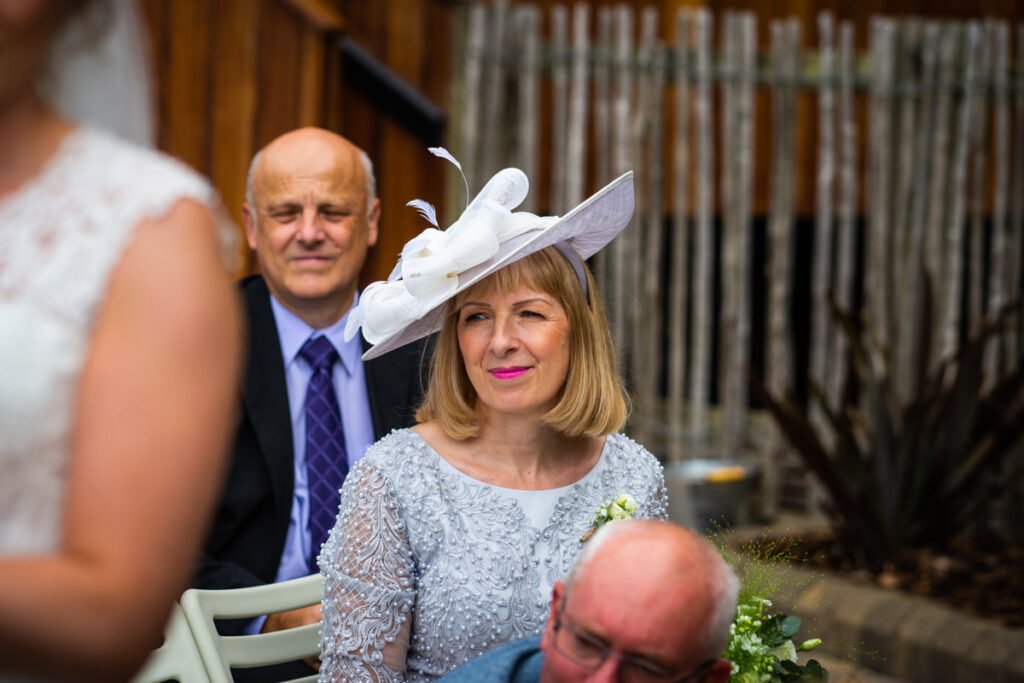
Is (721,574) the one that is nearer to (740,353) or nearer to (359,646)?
(359,646)

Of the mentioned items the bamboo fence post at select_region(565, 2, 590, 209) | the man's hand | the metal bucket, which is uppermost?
the bamboo fence post at select_region(565, 2, 590, 209)

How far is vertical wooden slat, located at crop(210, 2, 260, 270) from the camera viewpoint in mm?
5562

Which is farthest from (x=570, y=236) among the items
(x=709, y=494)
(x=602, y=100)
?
(x=602, y=100)

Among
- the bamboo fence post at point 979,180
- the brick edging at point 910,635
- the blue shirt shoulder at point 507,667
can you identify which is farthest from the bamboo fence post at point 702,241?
the blue shirt shoulder at point 507,667

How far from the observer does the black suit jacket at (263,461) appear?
10.9 feet

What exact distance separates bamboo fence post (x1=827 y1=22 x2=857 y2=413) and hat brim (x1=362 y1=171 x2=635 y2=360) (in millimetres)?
3298

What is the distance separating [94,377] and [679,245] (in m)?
5.14

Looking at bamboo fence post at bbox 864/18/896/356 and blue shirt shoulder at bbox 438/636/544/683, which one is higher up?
bamboo fence post at bbox 864/18/896/356

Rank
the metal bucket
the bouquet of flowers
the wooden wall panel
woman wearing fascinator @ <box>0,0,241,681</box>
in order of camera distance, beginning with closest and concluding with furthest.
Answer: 1. woman wearing fascinator @ <box>0,0,241,681</box>
2. the bouquet of flowers
3. the metal bucket
4. the wooden wall panel

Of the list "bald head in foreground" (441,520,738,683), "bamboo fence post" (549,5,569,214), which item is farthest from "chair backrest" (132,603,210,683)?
"bamboo fence post" (549,5,569,214)

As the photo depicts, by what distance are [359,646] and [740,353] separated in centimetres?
374

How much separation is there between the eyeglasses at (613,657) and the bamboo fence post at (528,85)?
4219mm

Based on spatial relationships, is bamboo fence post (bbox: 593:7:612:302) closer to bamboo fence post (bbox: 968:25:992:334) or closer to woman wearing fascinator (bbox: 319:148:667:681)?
bamboo fence post (bbox: 968:25:992:334)

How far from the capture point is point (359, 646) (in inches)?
97.4
